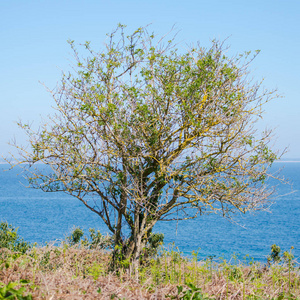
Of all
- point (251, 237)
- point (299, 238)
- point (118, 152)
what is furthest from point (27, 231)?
point (118, 152)

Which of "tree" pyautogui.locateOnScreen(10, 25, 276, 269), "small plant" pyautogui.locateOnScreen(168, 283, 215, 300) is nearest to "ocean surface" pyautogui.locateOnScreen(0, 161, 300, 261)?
"tree" pyautogui.locateOnScreen(10, 25, 276, 269)

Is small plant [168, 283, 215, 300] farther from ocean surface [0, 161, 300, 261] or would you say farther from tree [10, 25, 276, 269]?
ocean surface [0, 161, 300, 261]

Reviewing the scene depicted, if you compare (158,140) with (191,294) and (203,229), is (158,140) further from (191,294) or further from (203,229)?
(203,229)

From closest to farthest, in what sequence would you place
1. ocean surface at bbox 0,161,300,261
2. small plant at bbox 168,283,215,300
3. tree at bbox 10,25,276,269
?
small plant at bbox 168,283,215,300 → tree at bbox 10,25,276,269 → ocean surface at bbox 0,161,300,261

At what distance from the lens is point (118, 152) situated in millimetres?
9078

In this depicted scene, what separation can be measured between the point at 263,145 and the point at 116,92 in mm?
3814

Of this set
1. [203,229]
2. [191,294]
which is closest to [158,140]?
[191,294]

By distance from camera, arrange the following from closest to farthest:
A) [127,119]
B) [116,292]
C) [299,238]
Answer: [116,292], [127,119], [299,238]

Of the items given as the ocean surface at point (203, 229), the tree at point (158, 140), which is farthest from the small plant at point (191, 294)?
the ocean surface at point (203, 229)

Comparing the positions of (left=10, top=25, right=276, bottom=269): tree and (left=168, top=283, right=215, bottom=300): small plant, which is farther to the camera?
(left=10, top=25, right=276, bottom=269): tree

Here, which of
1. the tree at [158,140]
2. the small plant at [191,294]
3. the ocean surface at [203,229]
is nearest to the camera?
the small plant at [191,294]

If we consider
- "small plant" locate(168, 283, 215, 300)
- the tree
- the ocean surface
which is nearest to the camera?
"small plant" locate(168, 283, 215, 300)

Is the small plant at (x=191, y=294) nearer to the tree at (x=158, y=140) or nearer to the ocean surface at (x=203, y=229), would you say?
the tree at (x=158, y=140)

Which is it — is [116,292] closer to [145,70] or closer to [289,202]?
[145,70]
